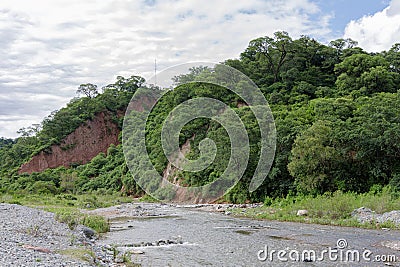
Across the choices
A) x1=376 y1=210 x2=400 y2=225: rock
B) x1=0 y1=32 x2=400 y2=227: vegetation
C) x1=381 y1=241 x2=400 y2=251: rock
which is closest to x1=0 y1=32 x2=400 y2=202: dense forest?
x1=0 y1=32 x2=400 y2=227: vegetation

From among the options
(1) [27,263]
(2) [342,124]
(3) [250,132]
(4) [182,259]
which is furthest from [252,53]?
(1) [27,263]

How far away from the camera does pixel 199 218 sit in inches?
1286

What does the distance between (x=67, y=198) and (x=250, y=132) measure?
29.9 m

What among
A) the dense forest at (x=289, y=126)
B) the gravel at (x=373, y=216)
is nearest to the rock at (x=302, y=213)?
the gravel at (x=373, y=216)

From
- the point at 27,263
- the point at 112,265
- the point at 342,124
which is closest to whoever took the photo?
the point at 27,263

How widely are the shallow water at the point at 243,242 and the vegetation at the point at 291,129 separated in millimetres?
5688

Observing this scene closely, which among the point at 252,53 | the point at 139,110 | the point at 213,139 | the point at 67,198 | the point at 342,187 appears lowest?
the point at 67,198

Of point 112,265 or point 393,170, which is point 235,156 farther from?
point 112,265

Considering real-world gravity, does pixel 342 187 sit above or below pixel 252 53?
below

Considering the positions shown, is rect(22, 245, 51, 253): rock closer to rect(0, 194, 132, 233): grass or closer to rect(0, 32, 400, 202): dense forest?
rect(0, 194, 132, 233): grass

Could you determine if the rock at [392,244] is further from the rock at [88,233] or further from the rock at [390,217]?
the rock at [88,233]

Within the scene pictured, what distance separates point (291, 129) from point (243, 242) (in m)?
19.7

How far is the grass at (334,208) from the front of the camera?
25731 mm

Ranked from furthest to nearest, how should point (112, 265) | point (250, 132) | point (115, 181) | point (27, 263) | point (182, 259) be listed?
point (115, 181) → point (250, 132) → point (182, 259) → point (112, 265) → point (27, 263)
